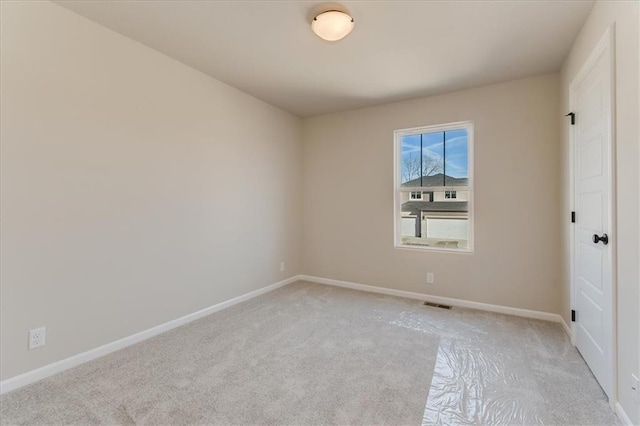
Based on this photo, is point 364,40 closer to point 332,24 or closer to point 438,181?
point 332,24

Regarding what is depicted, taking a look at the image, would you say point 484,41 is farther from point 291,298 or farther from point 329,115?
point 291,298

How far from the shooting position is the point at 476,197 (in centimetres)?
341

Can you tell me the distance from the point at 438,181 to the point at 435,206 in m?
0.32

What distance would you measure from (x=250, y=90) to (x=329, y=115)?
1301mm

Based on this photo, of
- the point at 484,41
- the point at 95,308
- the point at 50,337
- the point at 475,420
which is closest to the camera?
the point at 475,420

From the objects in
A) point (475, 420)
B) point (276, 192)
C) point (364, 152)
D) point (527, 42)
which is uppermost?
point (527, 42)

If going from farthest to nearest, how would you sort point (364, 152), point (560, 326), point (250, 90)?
1. point (364, 152)
2. point (250, 90)
3. point (560, 326)

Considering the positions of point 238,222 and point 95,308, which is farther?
point 238,222

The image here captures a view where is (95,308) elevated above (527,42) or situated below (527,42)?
below

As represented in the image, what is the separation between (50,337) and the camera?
2.05 m

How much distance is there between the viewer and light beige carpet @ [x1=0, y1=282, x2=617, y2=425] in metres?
1.66

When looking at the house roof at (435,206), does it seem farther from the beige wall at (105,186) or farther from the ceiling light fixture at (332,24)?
the ceiling light fixture at (332,24)

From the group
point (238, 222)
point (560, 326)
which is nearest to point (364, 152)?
point (238, 222)

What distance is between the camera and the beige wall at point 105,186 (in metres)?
1.92
